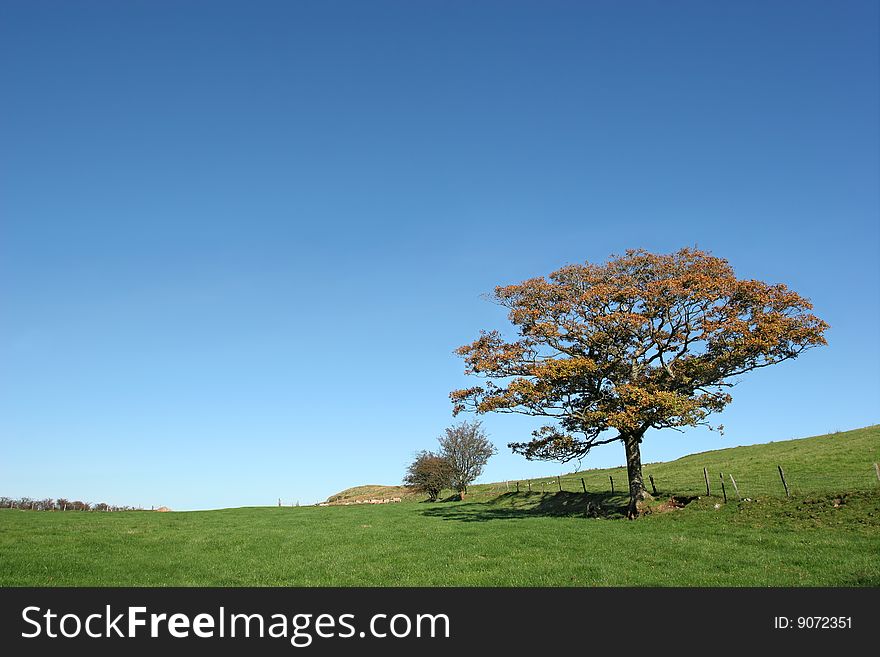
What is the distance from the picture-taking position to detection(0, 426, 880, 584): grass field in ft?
73.3

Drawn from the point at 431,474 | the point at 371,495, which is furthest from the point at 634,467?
the point at 371,495

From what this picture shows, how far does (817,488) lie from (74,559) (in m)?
41.3

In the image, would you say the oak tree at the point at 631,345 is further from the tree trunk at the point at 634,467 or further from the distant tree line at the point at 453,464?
the distant tree line at the point at 453,464

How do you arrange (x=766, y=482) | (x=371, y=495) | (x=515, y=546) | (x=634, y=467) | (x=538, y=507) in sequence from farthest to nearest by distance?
(x=371, y=495), (x=538, y=507), (x=766, y=482), (x=634, y=467), (x=515, y=546)

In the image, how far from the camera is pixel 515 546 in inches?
1168

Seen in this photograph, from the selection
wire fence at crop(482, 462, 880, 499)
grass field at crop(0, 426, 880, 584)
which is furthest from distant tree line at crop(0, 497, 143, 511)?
wire fence at crop(482, 462, 880, 499)

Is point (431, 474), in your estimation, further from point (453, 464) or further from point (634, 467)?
point (634, 467)

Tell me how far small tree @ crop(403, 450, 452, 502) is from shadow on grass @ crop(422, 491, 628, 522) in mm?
14737

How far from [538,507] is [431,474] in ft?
82.1

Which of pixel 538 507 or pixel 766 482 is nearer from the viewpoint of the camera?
pixel 766 482

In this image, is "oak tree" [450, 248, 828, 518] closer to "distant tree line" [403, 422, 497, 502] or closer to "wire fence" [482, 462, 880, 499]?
"wire fence" [482, 462, 880, 499]
